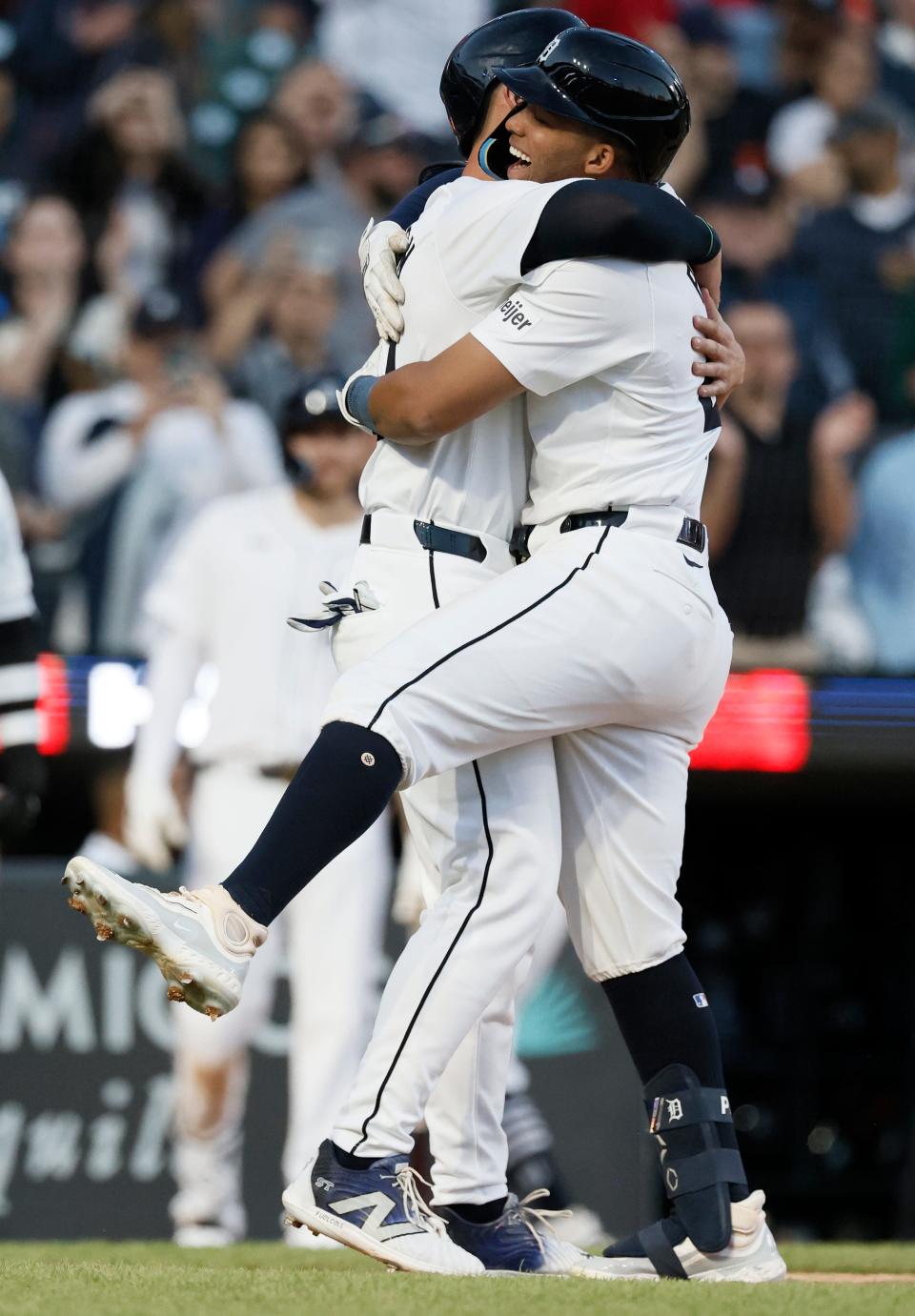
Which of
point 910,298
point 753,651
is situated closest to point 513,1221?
point 753,651

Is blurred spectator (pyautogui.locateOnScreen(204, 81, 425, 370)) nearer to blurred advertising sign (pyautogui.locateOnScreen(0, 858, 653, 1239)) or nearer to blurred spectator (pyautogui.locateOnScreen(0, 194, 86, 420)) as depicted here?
blurred spectator (pyautogui.locateOnScreen(0, 194, 86, 420))

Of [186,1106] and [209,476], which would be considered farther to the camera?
[209,476]

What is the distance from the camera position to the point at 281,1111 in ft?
17.2

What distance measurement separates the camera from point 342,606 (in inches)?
116

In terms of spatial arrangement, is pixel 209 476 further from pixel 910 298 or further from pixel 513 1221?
pixel 513 1221

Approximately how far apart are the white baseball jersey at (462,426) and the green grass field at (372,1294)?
1039 mm

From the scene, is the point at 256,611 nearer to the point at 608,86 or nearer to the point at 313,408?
the point at 313,408

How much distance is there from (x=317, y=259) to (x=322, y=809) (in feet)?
15.1

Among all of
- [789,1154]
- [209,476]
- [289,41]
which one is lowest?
[789,1154]

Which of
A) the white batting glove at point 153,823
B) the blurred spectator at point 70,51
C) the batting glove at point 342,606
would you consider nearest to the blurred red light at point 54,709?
the white batting glove at point 153,823

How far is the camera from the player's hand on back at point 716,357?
2.93m

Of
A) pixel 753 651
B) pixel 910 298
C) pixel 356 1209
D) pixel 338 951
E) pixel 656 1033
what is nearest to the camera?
pixel 356 1209

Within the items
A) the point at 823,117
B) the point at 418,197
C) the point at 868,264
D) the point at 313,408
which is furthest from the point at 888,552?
the point at 418,197

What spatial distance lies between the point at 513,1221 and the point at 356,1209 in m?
0.33
